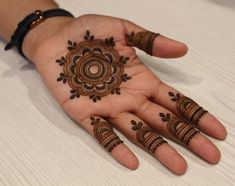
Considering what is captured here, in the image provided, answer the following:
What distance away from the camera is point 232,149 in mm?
625

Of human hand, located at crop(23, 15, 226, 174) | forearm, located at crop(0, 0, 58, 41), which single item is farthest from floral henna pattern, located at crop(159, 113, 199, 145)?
forearm, located at crop(0, 0, 58, 41)

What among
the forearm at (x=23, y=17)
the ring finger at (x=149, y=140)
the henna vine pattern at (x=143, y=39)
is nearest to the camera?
the ring finger at (x=149, y=140)

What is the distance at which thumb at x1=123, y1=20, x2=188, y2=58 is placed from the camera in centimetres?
68

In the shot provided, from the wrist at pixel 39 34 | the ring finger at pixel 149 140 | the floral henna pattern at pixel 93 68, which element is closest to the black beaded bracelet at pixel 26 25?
the wrist at pixel 39 34

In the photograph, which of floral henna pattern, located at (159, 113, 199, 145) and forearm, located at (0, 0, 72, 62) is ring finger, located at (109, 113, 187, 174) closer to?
floral henna pattern, located at (159, 113, 199, 145)

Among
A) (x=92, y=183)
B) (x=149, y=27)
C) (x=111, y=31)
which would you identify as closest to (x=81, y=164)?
(x=92, y=183)

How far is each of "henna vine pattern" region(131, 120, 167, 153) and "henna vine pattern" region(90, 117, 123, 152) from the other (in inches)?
1.3

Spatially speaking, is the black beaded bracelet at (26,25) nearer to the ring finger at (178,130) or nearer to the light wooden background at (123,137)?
the light wooden background at (123,137)

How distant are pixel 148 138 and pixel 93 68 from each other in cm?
18

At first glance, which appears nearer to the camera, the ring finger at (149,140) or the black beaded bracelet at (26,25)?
the ring finger at (149,140)

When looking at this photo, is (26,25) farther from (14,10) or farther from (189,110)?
(189,110)

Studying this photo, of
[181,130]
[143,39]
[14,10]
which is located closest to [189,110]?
[181,130]

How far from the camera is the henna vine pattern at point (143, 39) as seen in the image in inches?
27.2

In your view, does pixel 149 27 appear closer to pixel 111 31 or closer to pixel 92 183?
pixel 111 31
